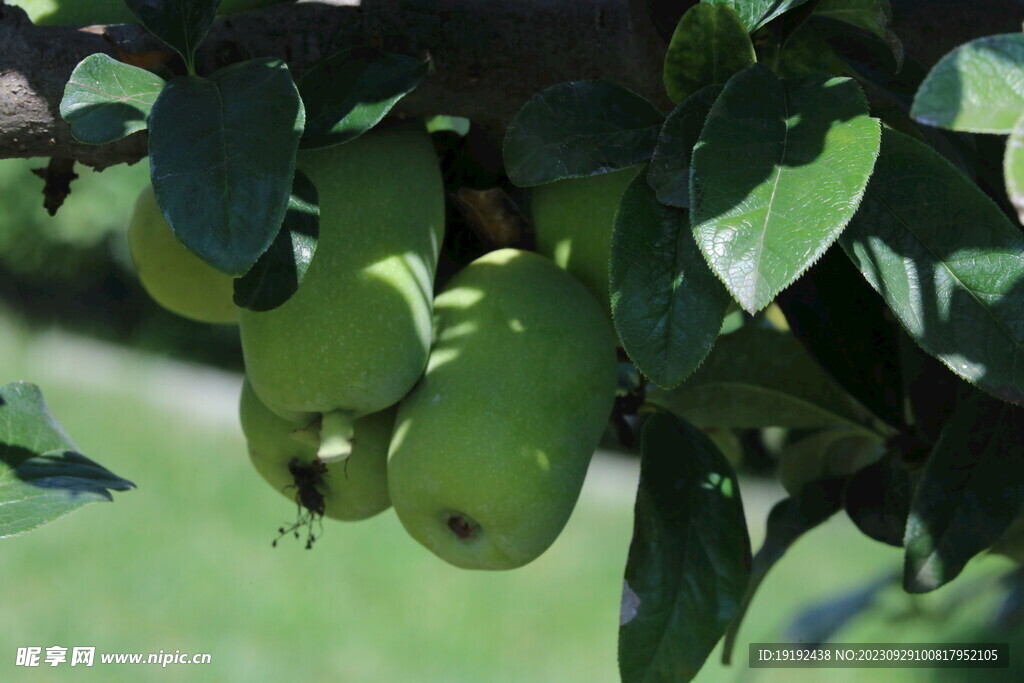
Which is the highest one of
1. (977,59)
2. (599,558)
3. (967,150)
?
(977,59)

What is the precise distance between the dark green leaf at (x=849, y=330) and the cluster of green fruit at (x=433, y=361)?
5.7 inches

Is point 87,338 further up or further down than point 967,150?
further down

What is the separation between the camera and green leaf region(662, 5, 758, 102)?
526 millimetres

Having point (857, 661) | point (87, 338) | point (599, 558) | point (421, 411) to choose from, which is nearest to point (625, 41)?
point (421, 411)

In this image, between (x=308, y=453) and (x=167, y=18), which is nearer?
(x=167, y=18)

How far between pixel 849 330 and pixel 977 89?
1.17 feet

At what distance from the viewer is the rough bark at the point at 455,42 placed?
587mm

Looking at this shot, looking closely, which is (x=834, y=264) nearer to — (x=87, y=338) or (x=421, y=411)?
(x=421, y=411)

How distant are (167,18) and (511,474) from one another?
0.30m

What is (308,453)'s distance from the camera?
0.68 meters

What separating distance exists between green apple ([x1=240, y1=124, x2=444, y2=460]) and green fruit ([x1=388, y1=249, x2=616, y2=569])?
0.03 meters

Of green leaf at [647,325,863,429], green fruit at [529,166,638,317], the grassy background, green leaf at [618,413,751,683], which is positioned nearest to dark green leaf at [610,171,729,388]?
green fruit at [529,166,638,317]

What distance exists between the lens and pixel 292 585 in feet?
7.95

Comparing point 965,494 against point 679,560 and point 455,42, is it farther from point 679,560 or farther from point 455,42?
point 455,42
